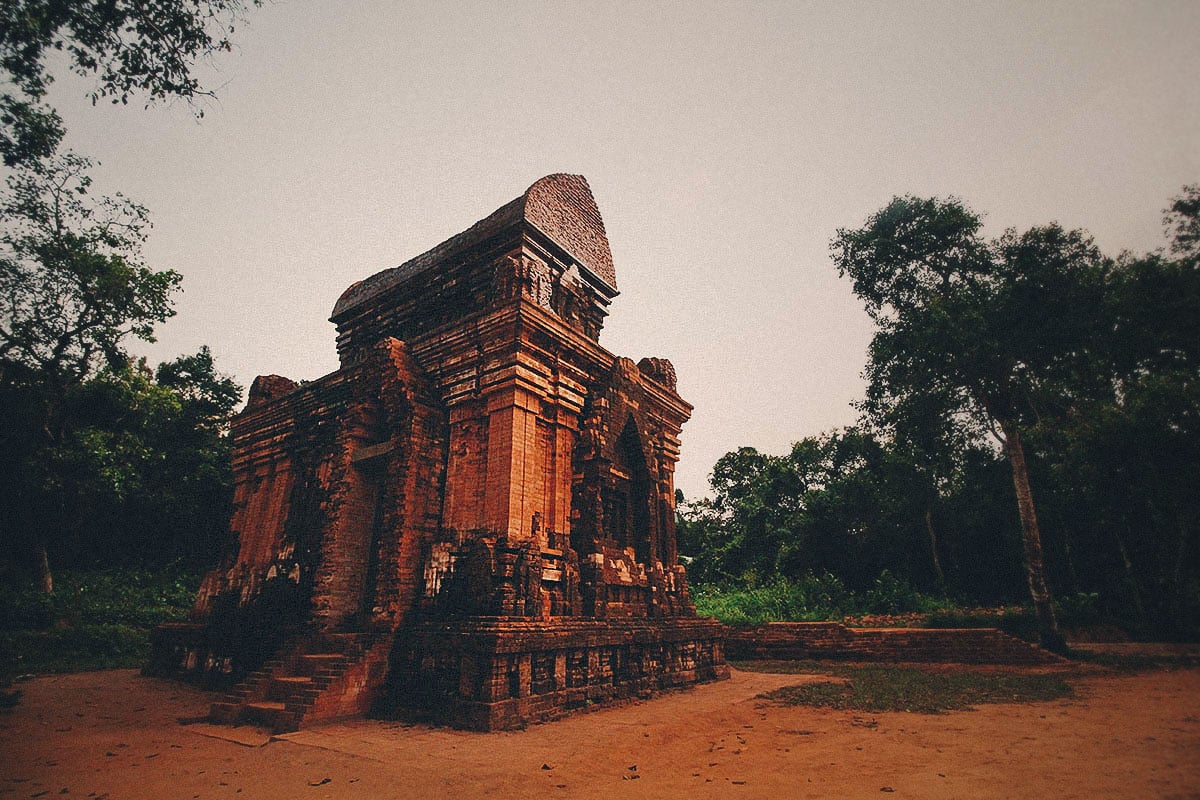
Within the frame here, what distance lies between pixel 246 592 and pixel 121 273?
1278 cm

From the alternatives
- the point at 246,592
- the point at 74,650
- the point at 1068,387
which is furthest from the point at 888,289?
the point at 74,650

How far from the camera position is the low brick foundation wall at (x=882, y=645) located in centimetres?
1419

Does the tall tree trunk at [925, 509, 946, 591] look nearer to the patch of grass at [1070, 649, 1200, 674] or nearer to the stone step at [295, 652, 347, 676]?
the patch of grass at [1070, 649, 1200, 674]

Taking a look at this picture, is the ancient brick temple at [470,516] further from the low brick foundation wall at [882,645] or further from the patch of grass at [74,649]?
the low brick foundation wall at [882,645]

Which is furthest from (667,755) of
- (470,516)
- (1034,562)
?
(1034,562)

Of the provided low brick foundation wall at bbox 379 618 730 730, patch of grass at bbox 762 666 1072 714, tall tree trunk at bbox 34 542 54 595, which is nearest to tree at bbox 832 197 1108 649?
patch of grass at bbox 762 666 1072 714

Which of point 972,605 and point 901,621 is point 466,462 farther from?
point 972,605

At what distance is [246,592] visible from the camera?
1270 centimetres

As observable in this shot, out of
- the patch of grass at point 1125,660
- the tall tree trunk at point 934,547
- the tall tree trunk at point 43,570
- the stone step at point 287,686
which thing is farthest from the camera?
the tall tree trunk at point 934,547

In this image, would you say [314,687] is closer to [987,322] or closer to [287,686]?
[287,686]

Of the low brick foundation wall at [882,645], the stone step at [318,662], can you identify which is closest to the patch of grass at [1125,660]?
the low brick foundation wall at [882,645]

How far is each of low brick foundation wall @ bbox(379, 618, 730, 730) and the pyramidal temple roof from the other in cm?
776

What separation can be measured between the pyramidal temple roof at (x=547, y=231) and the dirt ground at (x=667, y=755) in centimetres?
904

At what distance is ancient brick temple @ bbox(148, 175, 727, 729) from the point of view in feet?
26.1
